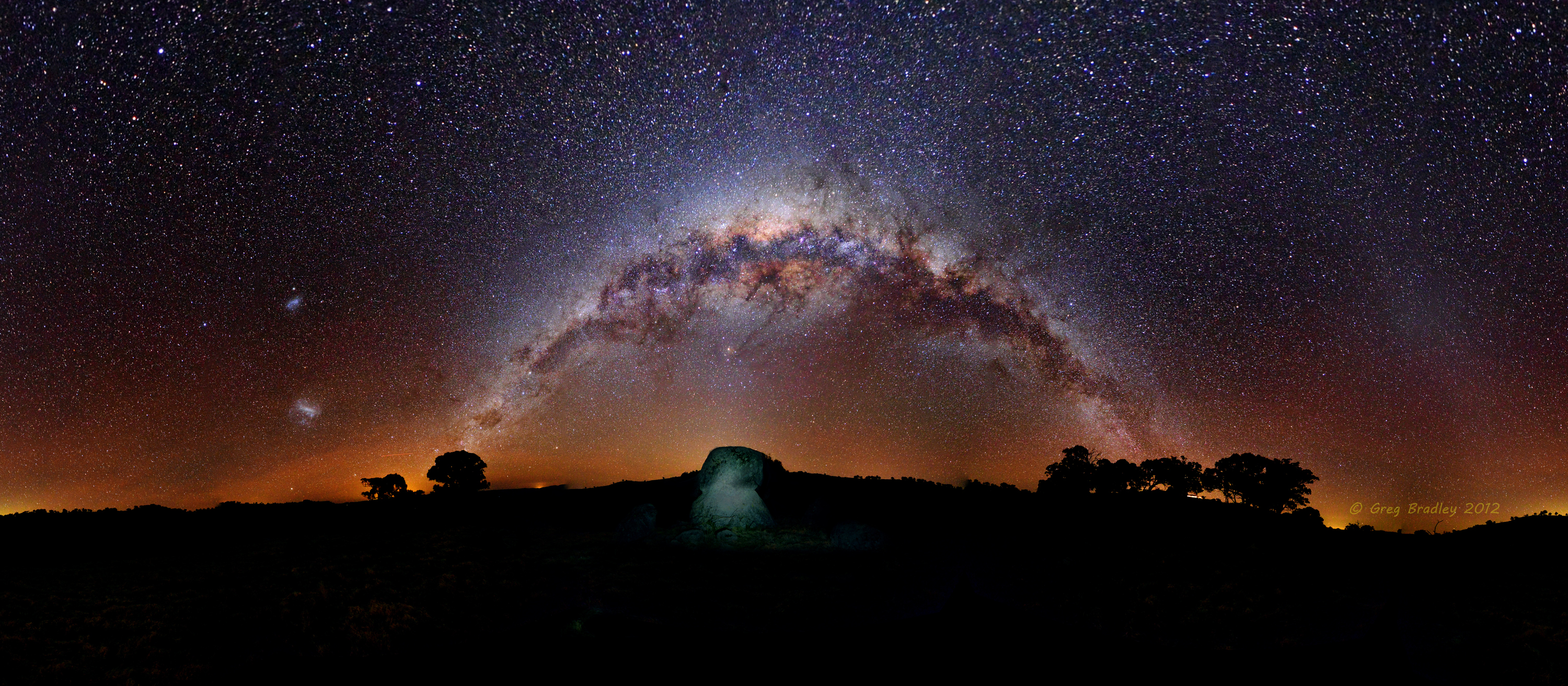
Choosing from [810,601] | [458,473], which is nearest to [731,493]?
[810,601]

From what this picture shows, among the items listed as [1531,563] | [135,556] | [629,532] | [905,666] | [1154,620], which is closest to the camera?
[905,666]

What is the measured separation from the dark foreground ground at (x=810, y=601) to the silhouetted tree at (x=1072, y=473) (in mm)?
21617

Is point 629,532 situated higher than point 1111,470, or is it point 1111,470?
point 1111,470

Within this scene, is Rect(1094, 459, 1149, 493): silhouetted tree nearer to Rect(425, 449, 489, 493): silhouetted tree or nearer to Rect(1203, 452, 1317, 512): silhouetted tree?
Rect(1203, 452, 1317, 512): silhouetted tree

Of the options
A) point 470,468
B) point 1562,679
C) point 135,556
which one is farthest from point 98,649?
point 470,468

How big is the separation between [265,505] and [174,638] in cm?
3262

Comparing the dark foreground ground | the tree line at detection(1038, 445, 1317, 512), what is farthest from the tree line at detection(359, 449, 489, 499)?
the tree line at detection(1038, 445, 1317, 512)

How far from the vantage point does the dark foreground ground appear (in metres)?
8.70

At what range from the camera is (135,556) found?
67.5 ft

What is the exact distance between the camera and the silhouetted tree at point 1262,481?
39.0 meters

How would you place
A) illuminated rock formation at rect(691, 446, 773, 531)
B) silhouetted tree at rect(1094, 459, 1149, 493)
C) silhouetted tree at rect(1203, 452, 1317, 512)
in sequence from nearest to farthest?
illuminated rock formation at rect(691, 446, 773, 531)
silhouetted tree at rect(1203, 452, 1317, 512)
silhouetted tree at rect(1094, 459, 1149, 493)

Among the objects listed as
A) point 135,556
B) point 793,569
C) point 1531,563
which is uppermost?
point 1531,563

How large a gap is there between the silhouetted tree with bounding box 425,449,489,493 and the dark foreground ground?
21.3 meters

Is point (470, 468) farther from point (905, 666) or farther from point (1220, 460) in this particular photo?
point (1220, 460)
